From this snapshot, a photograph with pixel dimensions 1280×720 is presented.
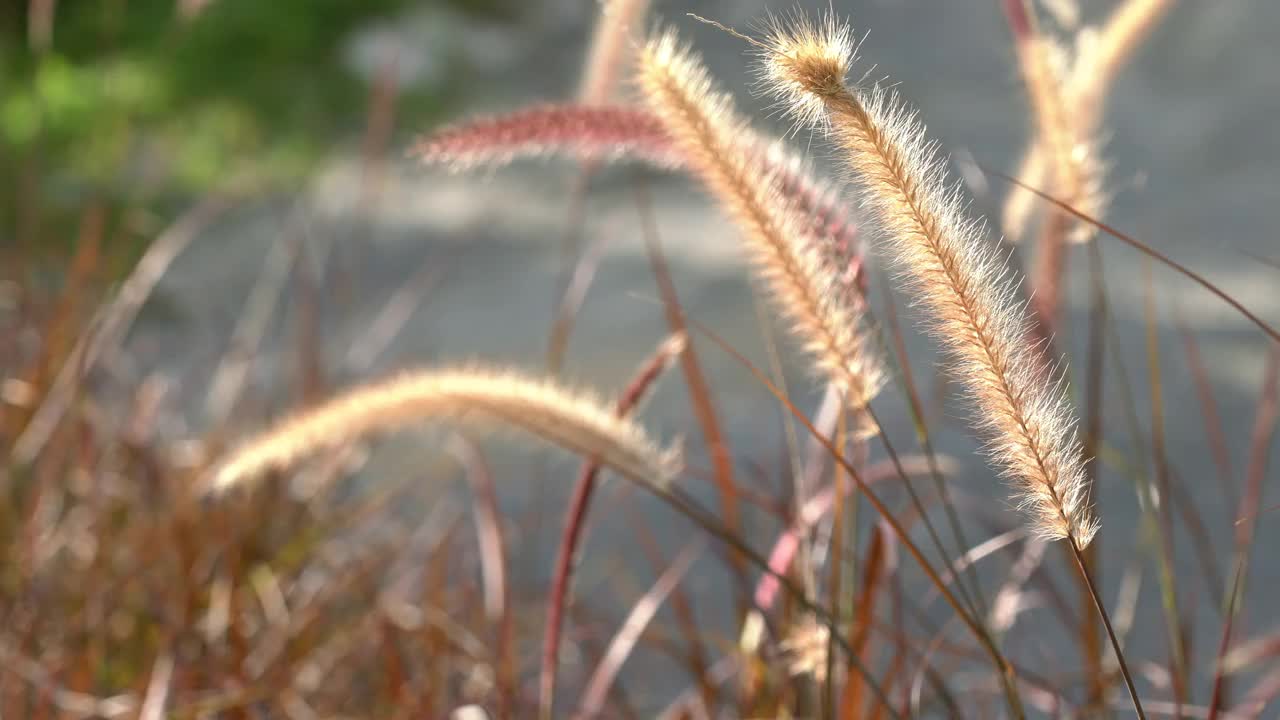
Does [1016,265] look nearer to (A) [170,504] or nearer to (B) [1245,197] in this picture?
(A) [170,504]

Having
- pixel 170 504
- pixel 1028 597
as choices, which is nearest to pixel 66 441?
pixel 170 504

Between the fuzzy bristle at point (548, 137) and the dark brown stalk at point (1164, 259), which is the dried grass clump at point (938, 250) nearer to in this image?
the dark brown stalk at point (1164, 259)

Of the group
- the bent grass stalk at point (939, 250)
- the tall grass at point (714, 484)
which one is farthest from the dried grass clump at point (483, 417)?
the bent grass stalk at point (939, 250)

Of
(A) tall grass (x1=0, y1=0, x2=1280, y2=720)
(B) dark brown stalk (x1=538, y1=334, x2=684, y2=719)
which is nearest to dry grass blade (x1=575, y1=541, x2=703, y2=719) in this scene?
(A) tall grass (x1=0, y1=0, x2=1280, y2=720)

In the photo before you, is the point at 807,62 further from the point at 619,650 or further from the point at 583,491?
the point at 619,650

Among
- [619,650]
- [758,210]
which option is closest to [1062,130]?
[758,210]

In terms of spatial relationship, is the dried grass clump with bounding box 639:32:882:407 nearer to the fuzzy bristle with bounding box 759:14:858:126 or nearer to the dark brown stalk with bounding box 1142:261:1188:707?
the fuzzy bristle with bounding box 759:14:858:126

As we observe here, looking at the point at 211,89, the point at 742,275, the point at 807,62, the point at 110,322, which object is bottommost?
the point at 211,89
